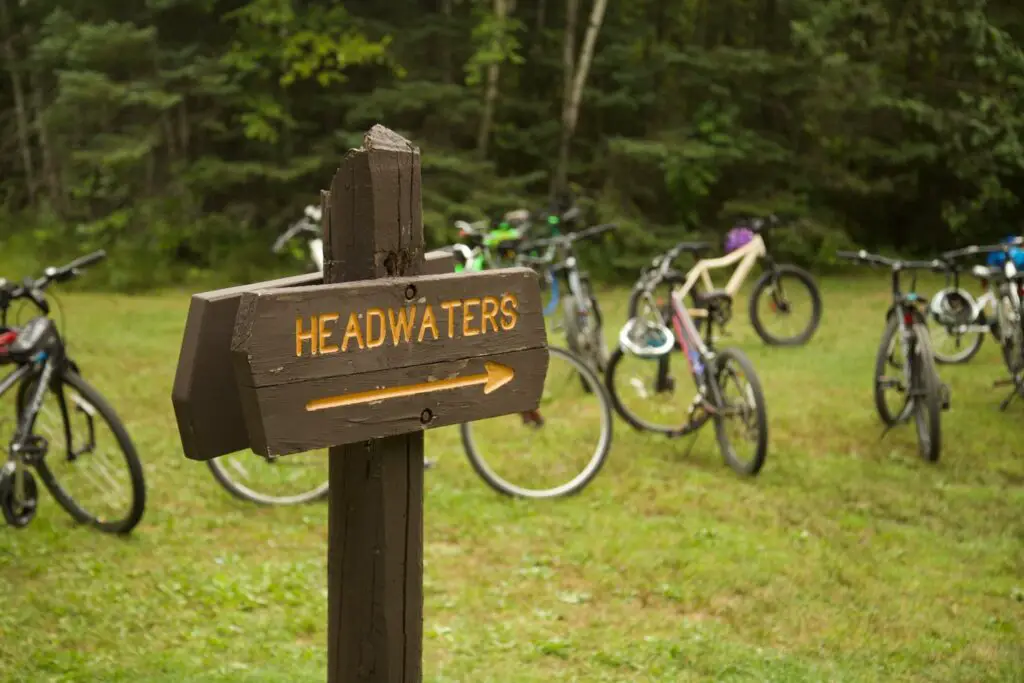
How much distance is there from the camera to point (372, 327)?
189 cm

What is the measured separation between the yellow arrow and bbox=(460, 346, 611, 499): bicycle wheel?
116 inches

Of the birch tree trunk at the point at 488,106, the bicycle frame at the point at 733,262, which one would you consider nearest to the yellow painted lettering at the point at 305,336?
the bicycle frame at the point at 733,262

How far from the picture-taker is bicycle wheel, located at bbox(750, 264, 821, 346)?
9.07m

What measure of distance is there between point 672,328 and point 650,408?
23.7 inches

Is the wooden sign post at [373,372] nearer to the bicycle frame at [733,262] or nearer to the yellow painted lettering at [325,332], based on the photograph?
the yellow painted lettering at [325,332]

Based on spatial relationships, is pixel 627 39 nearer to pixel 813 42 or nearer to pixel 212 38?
pixel 813 42

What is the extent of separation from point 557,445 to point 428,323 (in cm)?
362

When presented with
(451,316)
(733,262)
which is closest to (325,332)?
(451,316)

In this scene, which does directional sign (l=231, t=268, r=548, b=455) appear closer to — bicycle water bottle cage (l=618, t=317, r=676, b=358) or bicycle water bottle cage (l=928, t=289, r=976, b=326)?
bicycle water bottle cage (l=618, t=317, r=676, b=358)

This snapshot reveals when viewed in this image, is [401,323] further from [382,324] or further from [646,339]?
[646,339]

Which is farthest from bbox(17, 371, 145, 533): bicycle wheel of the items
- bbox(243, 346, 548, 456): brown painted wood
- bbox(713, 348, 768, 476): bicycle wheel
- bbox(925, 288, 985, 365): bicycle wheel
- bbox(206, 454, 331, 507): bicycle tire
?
bbox(925, 288, 985, 365): bicycle wheel

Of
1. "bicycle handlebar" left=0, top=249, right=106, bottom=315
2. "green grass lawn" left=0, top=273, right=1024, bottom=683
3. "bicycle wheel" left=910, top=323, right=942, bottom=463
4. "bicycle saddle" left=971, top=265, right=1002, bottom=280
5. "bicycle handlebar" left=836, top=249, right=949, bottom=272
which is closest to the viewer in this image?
"green grass lawn" left=0, top=273, right=1024, bottom=683

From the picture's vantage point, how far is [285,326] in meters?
1.79

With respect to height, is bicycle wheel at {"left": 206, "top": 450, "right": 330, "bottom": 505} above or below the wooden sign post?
below
